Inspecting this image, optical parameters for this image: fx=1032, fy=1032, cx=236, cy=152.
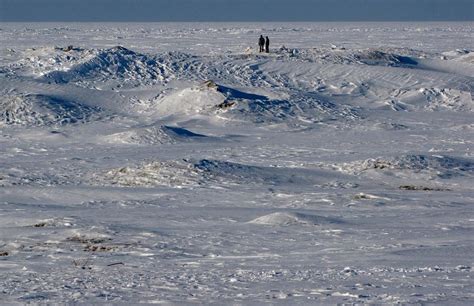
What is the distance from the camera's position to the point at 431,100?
122ft

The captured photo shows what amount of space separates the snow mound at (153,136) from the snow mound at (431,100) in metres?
9.92

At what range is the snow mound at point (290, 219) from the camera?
15570mm

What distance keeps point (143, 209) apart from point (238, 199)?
81.4 inches

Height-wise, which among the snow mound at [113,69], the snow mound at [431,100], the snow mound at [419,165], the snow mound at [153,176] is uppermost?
the snow mound at [113,69]

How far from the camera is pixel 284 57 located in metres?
41.9

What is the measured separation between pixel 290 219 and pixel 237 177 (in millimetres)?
5321

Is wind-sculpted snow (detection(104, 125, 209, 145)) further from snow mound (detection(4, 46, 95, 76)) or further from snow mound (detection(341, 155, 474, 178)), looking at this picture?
snow mound (detection(4, 46, 95, 76))

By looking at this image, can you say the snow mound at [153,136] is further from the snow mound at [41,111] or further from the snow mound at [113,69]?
the snow mound at [113,69]

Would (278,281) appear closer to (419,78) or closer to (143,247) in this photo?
(143,247)

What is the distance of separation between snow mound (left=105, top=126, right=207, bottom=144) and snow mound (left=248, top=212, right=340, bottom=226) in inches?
489

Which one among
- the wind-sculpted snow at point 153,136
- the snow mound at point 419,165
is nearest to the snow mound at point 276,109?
the wind-sculpted snow at point 153,136

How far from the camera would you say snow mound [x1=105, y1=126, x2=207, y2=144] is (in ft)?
92.2

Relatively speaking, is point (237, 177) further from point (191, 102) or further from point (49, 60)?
point (49, 60)

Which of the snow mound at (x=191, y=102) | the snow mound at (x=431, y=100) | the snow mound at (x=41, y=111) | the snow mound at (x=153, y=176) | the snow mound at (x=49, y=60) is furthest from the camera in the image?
the snow mound at (x=49, y=60)
